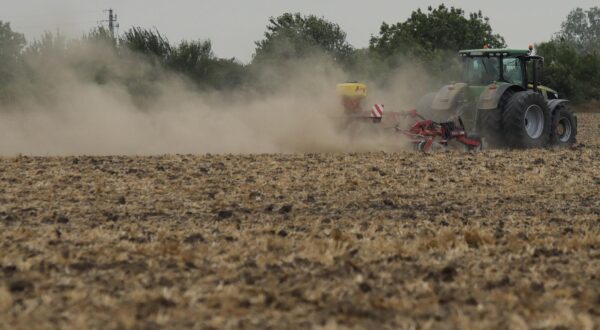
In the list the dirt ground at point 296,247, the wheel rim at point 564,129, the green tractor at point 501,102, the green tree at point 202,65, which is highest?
the green tree at point 202,65

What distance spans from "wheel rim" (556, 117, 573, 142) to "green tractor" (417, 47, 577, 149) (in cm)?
35

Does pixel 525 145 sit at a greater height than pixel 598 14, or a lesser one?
lesser

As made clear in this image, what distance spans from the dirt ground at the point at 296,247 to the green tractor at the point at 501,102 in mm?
3523

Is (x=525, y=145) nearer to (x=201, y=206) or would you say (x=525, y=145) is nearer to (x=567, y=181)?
(x=567, y=181)

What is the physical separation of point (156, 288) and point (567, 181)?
24.3 feet

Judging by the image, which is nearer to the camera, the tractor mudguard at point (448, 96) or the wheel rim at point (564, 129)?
the tractor mudguard at point (448, 96)

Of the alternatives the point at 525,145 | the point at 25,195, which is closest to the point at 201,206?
the point at 25,195

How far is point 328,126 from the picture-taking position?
1633cm

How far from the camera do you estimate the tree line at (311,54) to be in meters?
22.4

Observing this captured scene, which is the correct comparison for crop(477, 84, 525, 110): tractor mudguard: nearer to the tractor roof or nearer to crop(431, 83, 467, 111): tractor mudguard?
crop(431, 83, 467, 111): tractor mudguard

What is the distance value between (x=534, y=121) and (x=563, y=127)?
4.88 ft

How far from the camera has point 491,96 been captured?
1583cm

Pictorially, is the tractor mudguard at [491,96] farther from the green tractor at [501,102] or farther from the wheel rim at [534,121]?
the wheel rim at [534,121]

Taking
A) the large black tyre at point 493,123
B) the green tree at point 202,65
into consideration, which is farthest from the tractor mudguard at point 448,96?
the green tree at point 202,65
